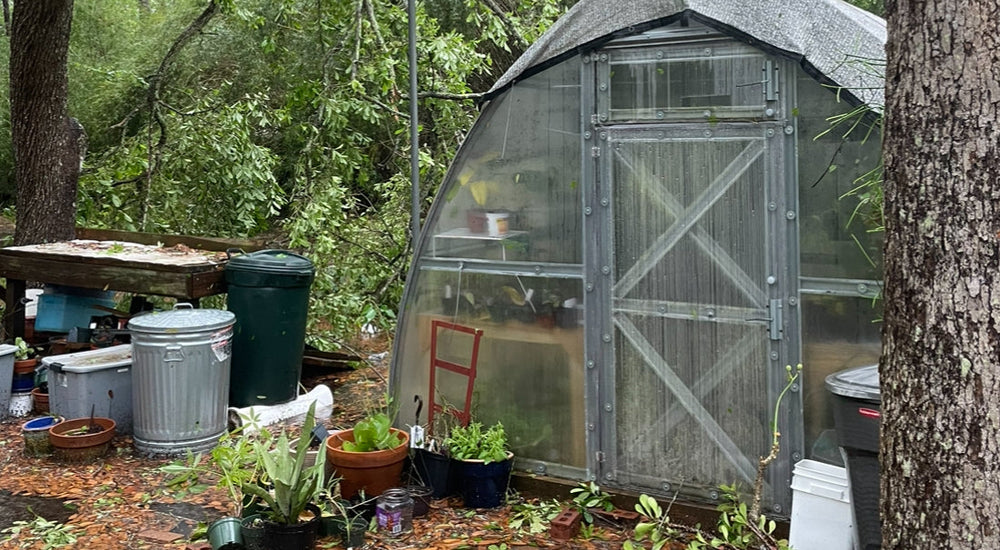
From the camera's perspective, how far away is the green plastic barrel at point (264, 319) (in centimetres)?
581

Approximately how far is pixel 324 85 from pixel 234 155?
131 centimetres

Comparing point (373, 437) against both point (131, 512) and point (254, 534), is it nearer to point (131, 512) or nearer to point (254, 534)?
point (254, 534)

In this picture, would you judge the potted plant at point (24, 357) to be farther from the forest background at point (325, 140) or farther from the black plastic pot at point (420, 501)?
the black plastic pot at point (420, 501)

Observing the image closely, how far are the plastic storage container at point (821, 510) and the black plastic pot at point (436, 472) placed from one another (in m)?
1.77

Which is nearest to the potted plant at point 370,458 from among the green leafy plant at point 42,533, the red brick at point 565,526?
the red brick at point 565,526

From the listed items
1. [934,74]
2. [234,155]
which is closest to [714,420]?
[934,74]

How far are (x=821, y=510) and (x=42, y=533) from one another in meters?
3.65

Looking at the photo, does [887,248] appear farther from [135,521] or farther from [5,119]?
[5,119]

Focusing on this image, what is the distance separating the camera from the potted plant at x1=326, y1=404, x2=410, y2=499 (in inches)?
173

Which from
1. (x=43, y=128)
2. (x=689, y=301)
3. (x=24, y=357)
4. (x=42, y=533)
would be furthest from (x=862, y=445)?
(x=43, y=128)

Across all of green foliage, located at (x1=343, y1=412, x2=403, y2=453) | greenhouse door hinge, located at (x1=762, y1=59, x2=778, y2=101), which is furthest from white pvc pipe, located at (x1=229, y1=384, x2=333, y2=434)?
greenhouse door hinge, located at (x1=762, y1=59, x2=778, y2=101)

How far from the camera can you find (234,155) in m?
7.86

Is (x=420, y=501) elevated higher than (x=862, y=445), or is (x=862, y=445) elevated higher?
(x=862, y=445)

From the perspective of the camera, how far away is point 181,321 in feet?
17.6
